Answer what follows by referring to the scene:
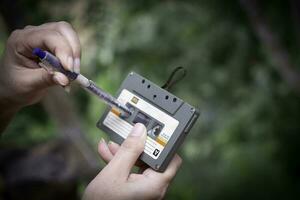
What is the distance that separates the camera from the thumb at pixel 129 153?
0.89 m

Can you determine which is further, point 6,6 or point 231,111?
point 231,111

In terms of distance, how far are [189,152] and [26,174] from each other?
1.61 metres

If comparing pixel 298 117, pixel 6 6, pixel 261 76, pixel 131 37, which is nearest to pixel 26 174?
pixel 6 6

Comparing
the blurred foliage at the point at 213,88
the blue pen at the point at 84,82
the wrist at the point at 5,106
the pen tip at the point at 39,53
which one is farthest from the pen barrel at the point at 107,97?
the blurred foliage at the point at 213,88

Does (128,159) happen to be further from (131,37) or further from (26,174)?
(131,37)

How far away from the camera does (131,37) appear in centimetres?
287

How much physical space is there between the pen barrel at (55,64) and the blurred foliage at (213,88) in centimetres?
124

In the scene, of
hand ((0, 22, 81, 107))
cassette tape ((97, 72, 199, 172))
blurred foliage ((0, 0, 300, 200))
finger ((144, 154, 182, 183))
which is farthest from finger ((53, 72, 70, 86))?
blurred foliage ((0, 0, 300, 200))

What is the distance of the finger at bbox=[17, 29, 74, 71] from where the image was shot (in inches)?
36.4

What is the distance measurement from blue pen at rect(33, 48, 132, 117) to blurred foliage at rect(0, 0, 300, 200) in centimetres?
121

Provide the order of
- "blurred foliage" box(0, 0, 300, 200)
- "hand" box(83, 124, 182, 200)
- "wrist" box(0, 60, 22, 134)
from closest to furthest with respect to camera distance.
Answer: "hand" box(83, 124, 182, 200) < "wrist" box(0, 60, 22, 134) < "blurred foliage" box(0, 0, 300, 200)

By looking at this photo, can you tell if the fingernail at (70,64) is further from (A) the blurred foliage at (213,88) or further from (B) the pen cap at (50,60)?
(A) the blurred foliage at (213,88)

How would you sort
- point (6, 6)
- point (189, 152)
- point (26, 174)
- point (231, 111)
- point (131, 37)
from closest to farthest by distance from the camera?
point (6, 6) → point (26, 174) → point (131, 37) → point (231, 111) → point (189, 152)

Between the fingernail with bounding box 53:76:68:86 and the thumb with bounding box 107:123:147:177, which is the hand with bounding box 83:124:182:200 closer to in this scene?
the thumb with bounding box 107:123:147:177
